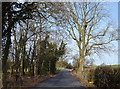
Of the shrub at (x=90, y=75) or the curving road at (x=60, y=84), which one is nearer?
the curving road at (x=60, y=84)

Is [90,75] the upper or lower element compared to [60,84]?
upper

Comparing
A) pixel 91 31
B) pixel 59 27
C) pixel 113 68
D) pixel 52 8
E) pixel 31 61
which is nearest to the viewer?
pixel 52 8

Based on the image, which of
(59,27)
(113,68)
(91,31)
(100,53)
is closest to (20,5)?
(59,27)

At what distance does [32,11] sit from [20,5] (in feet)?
1.83

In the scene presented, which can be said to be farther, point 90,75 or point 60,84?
point 90,75

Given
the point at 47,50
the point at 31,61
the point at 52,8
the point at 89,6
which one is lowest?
the point at 31,61

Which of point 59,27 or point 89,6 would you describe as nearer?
point 59,27

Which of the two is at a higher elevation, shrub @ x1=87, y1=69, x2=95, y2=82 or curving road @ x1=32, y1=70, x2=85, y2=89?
shrub @ x1=87, y1=69, x2=95, y2=82

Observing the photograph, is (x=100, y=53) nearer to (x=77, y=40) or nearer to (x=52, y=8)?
(x=77, y=40)

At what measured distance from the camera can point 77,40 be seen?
1889 cm

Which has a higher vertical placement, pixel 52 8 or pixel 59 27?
pixel 52 8

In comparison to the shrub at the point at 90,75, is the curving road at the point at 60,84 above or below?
below

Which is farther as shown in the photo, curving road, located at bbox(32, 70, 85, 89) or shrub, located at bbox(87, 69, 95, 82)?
shrub, located at bbox(87, 69, 95, 82)

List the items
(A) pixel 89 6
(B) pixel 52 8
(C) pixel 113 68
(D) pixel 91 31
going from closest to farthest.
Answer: (B) pixel 52 8, (C) pixel 113 68, (A) pixel 89 6, (D) pixel 91 31
